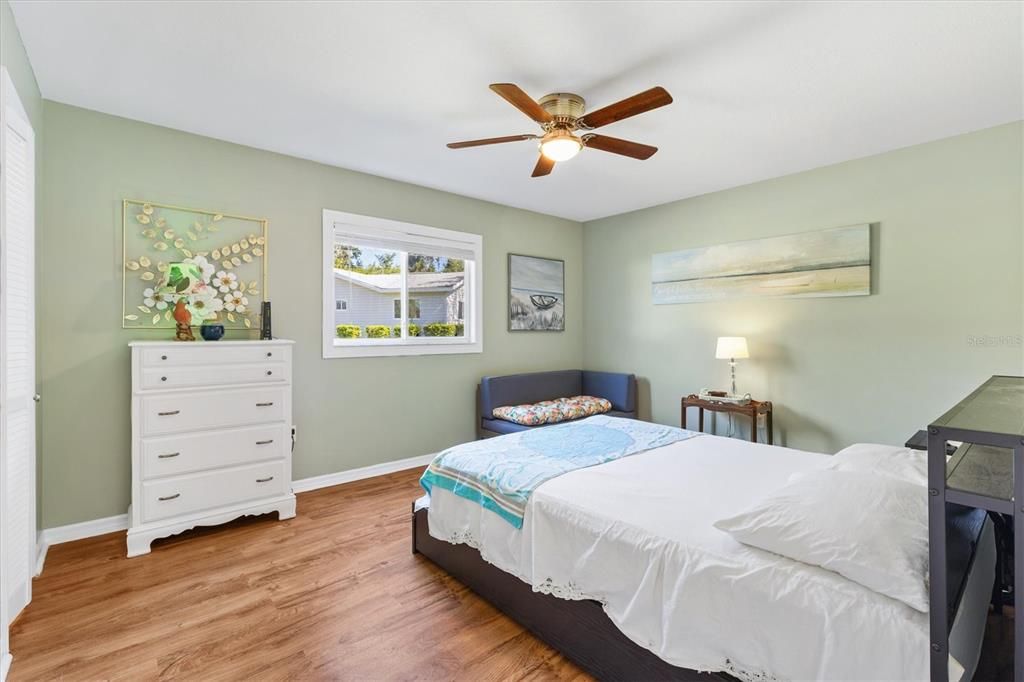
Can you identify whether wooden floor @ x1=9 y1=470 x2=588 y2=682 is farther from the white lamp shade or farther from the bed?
the white lamp shade

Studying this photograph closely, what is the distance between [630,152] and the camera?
2691 millimetres

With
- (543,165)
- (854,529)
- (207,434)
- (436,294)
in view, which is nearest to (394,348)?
(436,294)

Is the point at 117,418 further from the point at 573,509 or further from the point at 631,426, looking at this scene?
the point at 631,426

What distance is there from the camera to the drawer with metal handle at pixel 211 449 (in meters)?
2.73

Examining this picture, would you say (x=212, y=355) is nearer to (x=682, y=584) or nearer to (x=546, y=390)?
(x=682, y=584)

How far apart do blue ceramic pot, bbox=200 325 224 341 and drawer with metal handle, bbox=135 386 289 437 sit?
38 cm

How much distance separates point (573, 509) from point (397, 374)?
2722 mm

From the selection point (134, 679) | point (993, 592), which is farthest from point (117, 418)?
point (993, 592)

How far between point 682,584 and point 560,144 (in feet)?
7.08

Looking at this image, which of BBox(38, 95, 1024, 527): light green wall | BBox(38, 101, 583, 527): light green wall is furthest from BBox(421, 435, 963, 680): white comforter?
BBox(38, 101, 583, 527): light green wall

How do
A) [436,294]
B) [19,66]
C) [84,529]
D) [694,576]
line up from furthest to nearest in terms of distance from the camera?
[436,294], [84,529], [19,66], [694,576]

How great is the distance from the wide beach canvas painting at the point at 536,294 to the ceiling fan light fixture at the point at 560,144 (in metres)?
2.39

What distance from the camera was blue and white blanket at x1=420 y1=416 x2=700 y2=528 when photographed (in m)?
2.10

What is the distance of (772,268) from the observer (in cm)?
412
